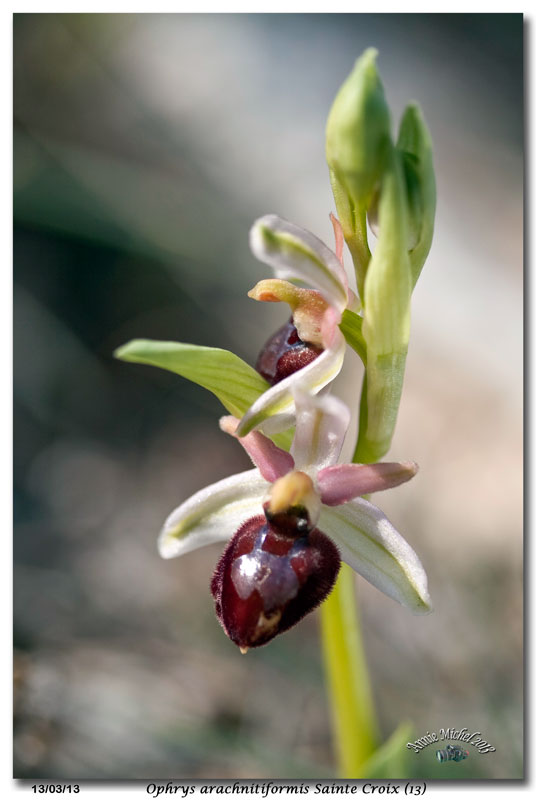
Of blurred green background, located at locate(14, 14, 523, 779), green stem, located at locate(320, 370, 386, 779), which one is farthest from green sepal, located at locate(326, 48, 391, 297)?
blurred green background, located at locate(14, 14, 523, 779)

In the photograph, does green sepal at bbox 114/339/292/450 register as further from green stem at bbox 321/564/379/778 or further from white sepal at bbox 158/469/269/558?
green stem at bbox 321/564/379/778

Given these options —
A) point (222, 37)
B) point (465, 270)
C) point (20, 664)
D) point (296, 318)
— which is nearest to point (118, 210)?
point (222, 37)

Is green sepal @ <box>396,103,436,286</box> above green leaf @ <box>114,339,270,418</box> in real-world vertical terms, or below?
above
